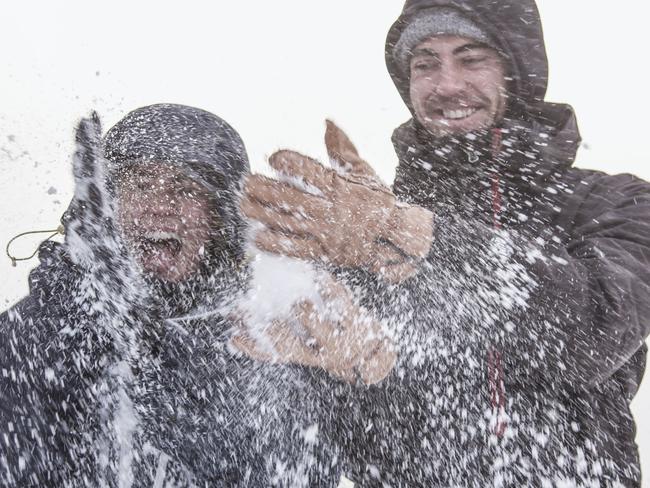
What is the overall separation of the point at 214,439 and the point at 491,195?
1.32m

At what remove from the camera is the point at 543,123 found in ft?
7.38

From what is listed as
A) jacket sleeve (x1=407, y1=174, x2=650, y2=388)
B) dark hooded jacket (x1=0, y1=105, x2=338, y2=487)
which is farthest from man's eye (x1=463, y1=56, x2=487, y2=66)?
dark hooded jacket (x1=0, y1=105, x2=338, y2=487)

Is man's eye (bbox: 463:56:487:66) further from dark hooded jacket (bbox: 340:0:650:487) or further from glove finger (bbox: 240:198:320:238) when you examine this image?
glove finger (bbox: 240:198:320:238)

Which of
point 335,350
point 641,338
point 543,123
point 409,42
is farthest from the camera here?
point 409,42

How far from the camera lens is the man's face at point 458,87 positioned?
2285 millimetres

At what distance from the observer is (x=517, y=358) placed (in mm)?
1631

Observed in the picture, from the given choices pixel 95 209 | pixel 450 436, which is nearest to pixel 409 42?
pixel 95 209

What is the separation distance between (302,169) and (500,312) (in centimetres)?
74

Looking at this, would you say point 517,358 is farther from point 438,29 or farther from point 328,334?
point 438,29

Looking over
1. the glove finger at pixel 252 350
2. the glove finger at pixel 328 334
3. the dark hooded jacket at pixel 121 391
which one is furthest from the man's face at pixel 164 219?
the glove finger at pixel 328 334

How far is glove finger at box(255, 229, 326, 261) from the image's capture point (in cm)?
140

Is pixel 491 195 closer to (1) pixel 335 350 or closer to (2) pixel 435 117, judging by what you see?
(2) pixel 435 117

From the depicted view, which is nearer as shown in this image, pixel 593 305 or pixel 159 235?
pixel 593 305

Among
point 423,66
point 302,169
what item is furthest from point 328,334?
point 423,66
